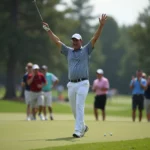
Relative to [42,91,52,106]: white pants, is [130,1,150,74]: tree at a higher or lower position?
higher

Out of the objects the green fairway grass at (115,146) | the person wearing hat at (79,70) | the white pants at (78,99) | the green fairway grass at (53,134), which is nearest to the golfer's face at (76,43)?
the person wearing hat at (79,70)

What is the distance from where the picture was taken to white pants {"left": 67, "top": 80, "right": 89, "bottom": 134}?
459 inches

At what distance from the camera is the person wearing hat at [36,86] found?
19938 mm

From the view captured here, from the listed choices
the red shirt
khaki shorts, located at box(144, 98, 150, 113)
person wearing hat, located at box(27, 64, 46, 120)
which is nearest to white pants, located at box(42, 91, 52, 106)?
person wearing hat, located at box(27, 64, 46, 120)

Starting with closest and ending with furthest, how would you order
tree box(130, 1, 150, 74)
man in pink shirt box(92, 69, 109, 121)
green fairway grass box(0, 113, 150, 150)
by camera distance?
1. green fairway grass box(0, 113, 150, 150)
2. man in pink shirt box(92, 69, 109, 121)
3. tree box(130, 1, 150, 74)

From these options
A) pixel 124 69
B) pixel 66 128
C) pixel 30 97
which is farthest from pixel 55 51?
pixel 124 69

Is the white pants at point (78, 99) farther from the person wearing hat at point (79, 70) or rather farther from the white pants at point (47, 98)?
the white pants at point (47, 98)

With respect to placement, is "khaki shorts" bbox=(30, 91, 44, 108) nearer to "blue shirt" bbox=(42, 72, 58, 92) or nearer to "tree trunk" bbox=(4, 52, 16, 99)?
"blue shirt" bbox=(42, 72, 58, 92)

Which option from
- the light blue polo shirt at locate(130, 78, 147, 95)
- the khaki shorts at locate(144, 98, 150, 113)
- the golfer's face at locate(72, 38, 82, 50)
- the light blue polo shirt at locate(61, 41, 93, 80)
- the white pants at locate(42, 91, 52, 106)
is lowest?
the khaki shorts at locate(144, 98, 150, 113)

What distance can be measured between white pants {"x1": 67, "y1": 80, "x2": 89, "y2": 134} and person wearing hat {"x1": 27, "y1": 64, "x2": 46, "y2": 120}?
7.94 m

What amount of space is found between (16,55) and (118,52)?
75.2 m

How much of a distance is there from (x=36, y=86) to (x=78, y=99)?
8.50 meters

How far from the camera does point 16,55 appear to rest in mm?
52250

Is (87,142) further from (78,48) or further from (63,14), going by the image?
(63,14)
